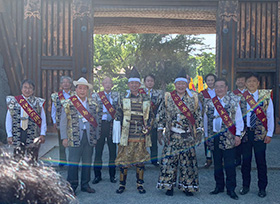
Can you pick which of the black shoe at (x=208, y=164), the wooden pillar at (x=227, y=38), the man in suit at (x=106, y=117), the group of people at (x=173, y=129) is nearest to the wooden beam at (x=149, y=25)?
the wooden pillar at (x=227, y=38)

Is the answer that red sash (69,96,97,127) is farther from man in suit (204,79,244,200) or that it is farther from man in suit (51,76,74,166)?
man in suit (204,79,244,200)

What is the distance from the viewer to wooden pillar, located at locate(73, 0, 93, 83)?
7980 mm

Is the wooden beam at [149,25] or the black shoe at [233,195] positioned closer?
the black shoe at [233,195]

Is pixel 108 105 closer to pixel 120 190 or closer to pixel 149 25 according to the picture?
pixel 120 190

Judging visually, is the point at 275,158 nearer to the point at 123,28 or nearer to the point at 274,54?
the point at 274,54

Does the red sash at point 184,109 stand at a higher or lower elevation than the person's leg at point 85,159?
higher

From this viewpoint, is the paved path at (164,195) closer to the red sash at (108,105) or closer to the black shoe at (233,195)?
the black shoe at (233,195)

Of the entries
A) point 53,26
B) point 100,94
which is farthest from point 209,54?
point 100,94

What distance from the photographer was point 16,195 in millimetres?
1513

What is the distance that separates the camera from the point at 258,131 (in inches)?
170

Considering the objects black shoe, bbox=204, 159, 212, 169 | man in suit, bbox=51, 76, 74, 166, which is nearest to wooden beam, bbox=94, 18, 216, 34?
man in suit, bbox=51, 76, 74, 166

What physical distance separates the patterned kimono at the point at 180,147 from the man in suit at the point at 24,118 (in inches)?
73.1

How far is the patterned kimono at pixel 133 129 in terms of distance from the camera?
455 centimetres

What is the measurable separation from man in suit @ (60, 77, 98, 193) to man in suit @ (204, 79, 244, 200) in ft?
5.92
